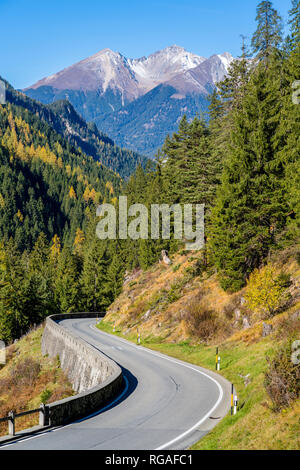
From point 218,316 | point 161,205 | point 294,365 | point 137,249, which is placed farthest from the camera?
point 137,249

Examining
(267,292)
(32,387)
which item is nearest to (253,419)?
(267,292)

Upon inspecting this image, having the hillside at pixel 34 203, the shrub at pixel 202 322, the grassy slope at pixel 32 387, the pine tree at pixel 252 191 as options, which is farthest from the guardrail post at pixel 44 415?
the hillside at pixel 34 203

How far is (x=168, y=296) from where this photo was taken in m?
38.3

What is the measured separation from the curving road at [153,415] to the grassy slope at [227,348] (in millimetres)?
942

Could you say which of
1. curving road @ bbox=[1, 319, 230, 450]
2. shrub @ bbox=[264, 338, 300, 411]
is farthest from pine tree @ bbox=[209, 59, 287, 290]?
shrub @ bbox=[264, 338, 300, 411]

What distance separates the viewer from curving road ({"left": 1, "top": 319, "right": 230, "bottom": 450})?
1125 cm

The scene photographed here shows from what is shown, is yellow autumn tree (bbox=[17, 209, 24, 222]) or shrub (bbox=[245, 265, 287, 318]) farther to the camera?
yellow autumn tree (bbox=[17, 209, 24, 222])

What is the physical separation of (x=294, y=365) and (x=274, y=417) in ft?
5.19

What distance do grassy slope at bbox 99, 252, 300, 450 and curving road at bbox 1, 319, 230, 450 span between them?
37.1 inches

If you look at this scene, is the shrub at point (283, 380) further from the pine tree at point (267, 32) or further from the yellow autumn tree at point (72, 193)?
the yellow autumn tree at point (72, 193)

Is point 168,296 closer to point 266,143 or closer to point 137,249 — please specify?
point 266,143

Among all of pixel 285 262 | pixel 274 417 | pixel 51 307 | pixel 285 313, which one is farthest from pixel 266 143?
pixel 51 307

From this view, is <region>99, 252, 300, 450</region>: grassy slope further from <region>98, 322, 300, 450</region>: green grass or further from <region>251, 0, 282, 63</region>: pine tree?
<region>251, 0, 282, 63</region>: pine tree

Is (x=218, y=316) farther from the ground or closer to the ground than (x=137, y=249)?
closer to the ground
